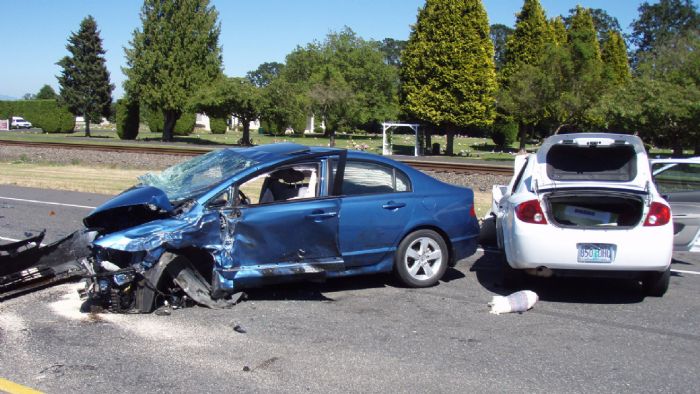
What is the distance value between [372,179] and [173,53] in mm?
43290

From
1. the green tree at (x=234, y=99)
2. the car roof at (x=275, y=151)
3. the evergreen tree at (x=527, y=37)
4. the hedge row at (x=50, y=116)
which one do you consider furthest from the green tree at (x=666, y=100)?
the hedge row at (x=50, y=116)

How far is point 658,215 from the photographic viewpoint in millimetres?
6844

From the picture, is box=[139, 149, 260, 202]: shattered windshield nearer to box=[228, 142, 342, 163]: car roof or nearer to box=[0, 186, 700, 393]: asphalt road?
box=[228, 142, 342, 163]: car roof

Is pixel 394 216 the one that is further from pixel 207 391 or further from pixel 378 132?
pixel 378 132

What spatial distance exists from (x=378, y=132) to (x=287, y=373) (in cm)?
7193

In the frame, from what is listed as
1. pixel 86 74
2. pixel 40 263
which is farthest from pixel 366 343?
pixel 86 74

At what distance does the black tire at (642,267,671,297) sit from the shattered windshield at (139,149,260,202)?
13.9ft

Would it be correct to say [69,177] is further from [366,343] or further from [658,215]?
[658,215]

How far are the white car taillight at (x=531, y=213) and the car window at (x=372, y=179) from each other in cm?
127

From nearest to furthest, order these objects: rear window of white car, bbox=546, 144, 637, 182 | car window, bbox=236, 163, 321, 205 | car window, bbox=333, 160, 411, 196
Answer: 1. car window, bbox=236, 163, 321, 205
2. car window, bbox=333, 160, 411, 196
3. rear window of white car, bbox=546, 144, 637, 182

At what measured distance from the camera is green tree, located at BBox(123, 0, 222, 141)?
47.4 metres

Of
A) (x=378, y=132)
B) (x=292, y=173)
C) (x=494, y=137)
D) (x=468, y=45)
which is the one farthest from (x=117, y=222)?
(x=378, y=132)

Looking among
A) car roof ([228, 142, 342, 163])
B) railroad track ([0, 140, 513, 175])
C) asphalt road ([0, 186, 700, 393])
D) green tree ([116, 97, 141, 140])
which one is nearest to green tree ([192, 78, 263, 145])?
green tree ([116, 97, 141, 140])

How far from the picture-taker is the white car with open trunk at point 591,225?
6.79 meters
